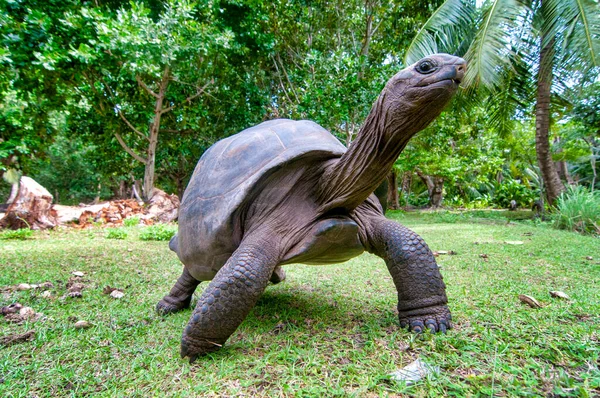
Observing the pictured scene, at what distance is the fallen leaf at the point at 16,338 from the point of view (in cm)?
169

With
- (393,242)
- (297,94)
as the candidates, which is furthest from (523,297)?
(297,94)

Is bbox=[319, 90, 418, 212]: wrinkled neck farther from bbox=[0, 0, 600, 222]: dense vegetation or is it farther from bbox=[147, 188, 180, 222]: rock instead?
bbox=[147, 188, 180, 222]: rock

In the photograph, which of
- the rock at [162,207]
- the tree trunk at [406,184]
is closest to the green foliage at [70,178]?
the rock at [162,207]

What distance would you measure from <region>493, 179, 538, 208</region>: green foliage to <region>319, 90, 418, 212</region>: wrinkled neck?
15585 mm

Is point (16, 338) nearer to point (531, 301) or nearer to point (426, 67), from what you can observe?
point (426, 67)

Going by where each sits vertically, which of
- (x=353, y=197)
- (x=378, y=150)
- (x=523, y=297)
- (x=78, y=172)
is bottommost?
(x=78, y=172)

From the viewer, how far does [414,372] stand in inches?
49.4

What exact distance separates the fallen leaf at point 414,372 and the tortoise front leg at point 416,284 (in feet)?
1.23

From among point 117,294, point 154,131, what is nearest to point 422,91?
point 117,294

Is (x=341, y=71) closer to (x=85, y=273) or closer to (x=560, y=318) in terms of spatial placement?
(x=85, y=273)

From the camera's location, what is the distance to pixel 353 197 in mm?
1742

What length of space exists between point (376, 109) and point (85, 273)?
3274 mm

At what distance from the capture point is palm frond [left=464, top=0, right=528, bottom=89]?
6336mm

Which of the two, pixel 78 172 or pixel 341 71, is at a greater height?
pixel 341 71
